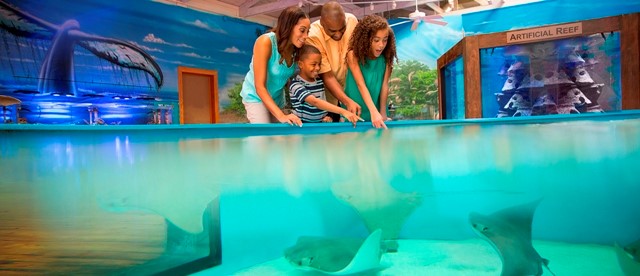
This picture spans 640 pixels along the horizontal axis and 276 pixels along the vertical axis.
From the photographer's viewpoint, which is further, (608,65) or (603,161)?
(608,65)

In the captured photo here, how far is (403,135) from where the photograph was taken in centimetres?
182

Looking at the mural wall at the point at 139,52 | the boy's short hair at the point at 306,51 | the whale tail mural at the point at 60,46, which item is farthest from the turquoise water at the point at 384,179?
the whale tail mural at the point at 60,46

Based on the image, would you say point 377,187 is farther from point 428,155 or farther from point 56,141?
point 56,141

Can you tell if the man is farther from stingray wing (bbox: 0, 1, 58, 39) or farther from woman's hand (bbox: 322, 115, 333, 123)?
stingray wing (bbox: 0, 1, 58, 39)

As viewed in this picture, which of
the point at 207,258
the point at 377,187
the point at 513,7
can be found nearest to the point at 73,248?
the point at 207,258

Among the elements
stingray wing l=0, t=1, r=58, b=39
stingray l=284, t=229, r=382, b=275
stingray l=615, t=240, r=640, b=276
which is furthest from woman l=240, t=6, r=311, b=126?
stingray wing l=0, t=1, r=58, b=39

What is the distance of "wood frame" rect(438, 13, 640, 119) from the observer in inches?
161

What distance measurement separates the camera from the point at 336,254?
182cm

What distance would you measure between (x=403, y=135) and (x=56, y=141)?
3.97 ft

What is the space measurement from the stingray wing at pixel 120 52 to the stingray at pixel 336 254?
7.93 metres

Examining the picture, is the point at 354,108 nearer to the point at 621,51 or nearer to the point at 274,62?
the point at 274,62

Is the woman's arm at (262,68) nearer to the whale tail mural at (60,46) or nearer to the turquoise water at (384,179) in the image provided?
the turquoise water at (384,179)

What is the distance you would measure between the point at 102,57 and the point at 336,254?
26.2ft

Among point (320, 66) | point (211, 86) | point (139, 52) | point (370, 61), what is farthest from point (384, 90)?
point (211, 86)
